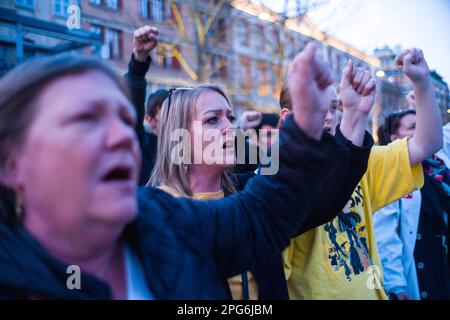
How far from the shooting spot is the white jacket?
8.54 feet

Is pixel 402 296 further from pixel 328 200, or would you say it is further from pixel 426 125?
pixel 328 200

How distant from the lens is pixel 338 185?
1437 millimetres

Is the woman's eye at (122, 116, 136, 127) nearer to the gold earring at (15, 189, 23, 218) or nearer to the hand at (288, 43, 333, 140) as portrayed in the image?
the gold earring at (15, 189, 23, 218)

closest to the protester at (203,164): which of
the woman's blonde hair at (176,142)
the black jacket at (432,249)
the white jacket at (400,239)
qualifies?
the woman's blonde hair at (176,142)

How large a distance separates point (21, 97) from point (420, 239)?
8.76 ft

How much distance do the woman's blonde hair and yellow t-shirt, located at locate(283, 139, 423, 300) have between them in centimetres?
42

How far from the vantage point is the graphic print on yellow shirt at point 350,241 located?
5.39 ft

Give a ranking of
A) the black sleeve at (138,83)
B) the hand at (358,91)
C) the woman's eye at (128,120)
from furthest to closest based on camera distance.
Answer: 1. the black sleeve at (138,83)
2. the hand at (358,91)
3. the woman's eye at (128,120)

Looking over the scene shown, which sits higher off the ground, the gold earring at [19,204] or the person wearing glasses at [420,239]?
the gold earring at [19,204]

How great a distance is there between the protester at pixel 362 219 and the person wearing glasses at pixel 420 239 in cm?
87

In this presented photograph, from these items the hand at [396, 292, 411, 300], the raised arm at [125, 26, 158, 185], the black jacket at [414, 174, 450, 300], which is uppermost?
the raised arm at [125, 26, 158, 185]

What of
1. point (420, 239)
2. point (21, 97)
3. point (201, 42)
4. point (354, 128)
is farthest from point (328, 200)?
point (201, 42)

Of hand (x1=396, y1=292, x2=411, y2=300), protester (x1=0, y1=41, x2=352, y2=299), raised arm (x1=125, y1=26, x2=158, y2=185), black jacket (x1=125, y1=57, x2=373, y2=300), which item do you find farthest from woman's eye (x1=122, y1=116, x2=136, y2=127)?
hand (x1=396, y1=292, x2=411, y2=300)

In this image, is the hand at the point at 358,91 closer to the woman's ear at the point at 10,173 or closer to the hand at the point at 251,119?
the woman's ear at the point at 10,173
